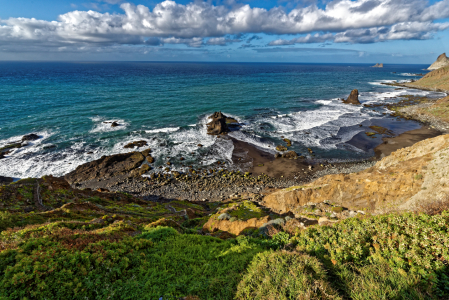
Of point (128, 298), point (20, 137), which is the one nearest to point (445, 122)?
point (128, 298)

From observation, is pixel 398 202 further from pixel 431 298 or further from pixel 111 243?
pixel 111 243

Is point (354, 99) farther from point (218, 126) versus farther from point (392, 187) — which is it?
point (392, 187)

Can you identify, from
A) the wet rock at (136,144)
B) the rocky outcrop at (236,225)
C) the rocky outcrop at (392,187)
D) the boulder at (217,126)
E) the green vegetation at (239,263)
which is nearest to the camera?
the green vegetation at (239,263)

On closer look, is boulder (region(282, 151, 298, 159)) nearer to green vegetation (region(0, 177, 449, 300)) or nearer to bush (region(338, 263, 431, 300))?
green vegetation (region(0, 177, 449, 300))

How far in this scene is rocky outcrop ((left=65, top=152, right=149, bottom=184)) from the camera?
30125 millimetres

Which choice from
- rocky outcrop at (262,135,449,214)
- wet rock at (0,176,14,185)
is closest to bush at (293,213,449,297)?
rocky outcrop at (262,135,449,214)

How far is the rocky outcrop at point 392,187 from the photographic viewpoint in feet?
44.6

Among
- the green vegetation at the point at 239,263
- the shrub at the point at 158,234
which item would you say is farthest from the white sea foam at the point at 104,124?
the shrub at the point at 158,234

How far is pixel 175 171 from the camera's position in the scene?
104 feet

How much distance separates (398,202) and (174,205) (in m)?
19.7

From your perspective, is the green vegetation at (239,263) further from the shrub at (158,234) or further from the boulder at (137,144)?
the boulder at (137,144)

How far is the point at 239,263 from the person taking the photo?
27.4ft

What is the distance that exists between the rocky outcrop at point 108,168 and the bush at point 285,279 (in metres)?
27.7

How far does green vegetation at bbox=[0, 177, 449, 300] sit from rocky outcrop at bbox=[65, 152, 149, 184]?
2119cm
